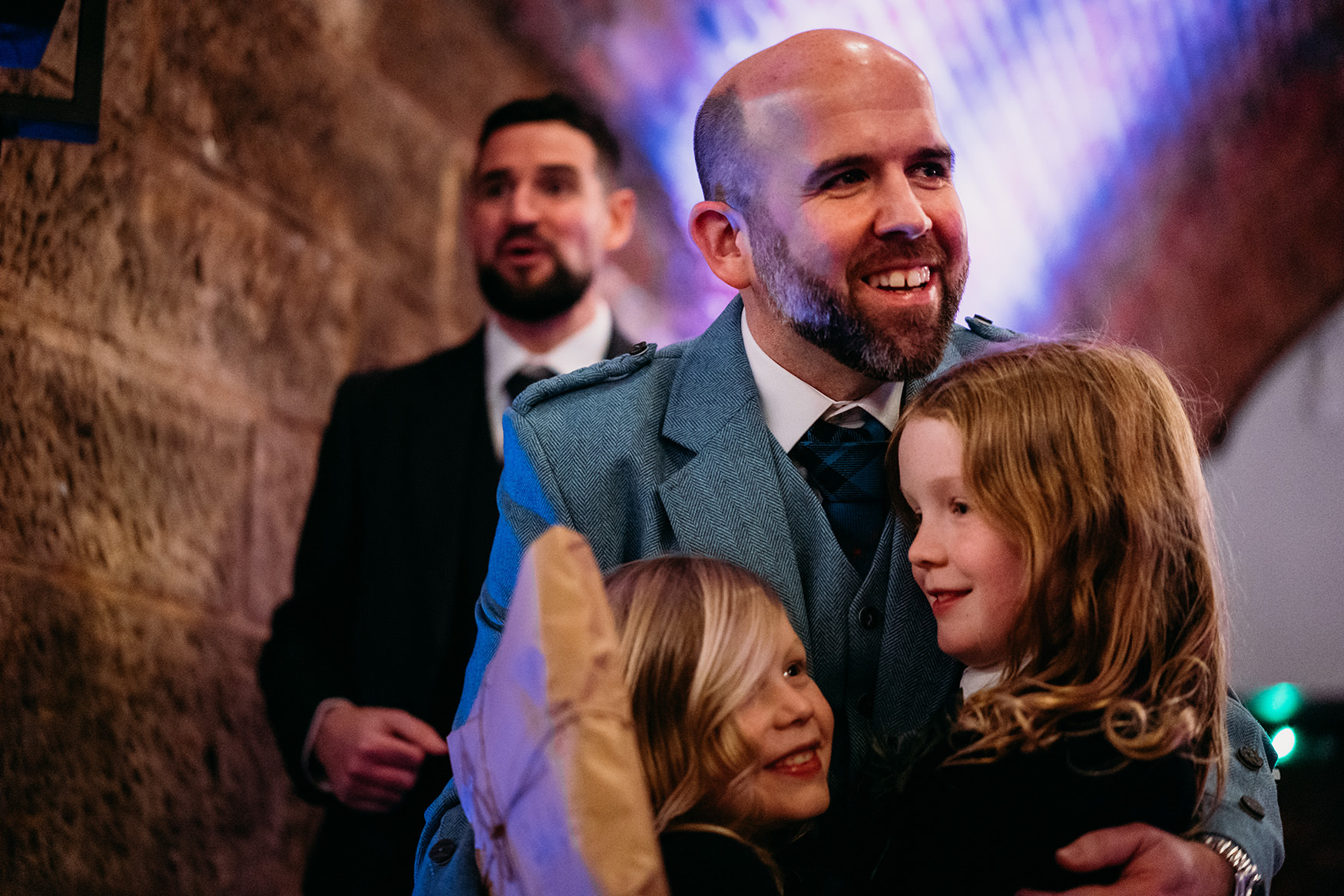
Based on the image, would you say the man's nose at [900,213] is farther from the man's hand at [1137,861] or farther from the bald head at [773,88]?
the man's hand at [1137,861]

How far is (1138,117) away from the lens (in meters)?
4.40

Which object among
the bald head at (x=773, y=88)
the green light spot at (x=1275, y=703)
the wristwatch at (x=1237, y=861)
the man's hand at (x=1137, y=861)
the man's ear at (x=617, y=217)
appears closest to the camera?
the man's hand at (x=1137, y=861)

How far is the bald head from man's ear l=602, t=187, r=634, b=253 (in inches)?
46.5

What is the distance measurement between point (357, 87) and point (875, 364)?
74.0 inches

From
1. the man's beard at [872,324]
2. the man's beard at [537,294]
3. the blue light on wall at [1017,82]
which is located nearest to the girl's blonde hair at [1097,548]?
the man's beard at [872,324]

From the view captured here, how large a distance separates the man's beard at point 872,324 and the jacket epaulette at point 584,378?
235mm

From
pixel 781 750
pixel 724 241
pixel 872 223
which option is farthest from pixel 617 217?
pixel 781 750

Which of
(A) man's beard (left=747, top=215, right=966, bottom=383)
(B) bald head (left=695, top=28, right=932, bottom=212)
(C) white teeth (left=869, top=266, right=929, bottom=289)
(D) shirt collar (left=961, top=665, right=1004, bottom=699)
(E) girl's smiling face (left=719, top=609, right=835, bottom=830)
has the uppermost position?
(B) bald head (left=695, top=28, right=932, bottom=212)

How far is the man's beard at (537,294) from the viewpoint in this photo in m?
2.96

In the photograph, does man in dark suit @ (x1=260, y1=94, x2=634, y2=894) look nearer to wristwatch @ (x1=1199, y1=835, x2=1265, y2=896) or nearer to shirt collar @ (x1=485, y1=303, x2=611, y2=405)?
shirt collar @ (x1=485, y1=303, x2=611, y2=405)

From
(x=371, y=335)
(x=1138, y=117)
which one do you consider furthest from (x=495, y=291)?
(x=1138, y=117)

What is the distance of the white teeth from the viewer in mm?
1672

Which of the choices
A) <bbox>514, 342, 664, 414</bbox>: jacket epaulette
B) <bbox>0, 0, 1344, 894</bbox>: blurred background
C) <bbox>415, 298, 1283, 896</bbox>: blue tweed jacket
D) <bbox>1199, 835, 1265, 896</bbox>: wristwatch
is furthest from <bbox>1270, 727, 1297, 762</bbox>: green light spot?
<bbox>514, 342, 664, 414</bbox>: jacket epaulette

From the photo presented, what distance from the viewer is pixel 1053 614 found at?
4.61ft
